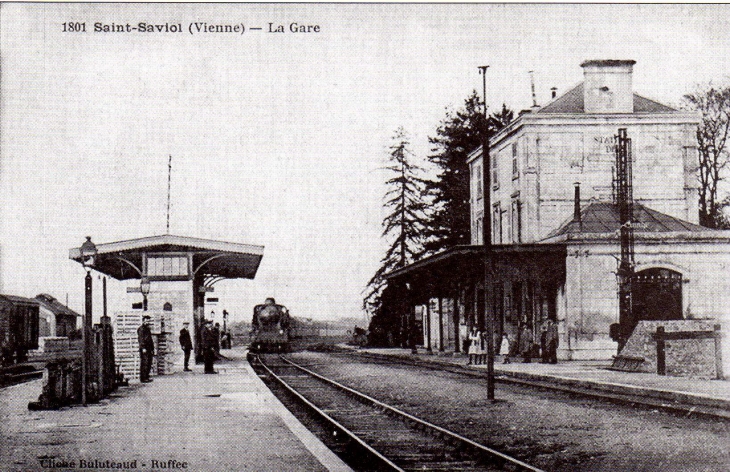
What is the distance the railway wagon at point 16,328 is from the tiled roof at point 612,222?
20.6 m

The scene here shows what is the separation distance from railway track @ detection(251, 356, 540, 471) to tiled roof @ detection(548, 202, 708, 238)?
763 inches

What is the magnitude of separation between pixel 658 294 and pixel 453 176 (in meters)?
31.2

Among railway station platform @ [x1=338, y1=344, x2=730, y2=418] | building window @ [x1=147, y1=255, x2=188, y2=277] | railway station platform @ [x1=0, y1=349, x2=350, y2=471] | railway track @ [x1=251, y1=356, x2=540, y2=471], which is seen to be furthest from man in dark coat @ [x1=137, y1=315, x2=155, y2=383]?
railway station platform @ [x1=338, y1=344, x2=730, y2=418]

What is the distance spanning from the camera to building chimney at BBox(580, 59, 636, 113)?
3950 cm

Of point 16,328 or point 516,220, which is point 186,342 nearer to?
point 16,328

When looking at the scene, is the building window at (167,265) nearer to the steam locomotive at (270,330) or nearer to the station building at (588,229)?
the station building at (588,229)

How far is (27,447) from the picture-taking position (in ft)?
37.0

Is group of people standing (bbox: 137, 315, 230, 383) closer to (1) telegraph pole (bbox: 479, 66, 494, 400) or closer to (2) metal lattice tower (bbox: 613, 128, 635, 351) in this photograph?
(1) telegraph pole (bbox: 479, 66, 494, 400)

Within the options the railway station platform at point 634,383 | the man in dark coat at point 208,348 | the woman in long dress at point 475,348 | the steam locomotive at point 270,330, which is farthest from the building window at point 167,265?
the steam locomotive at point 270,330

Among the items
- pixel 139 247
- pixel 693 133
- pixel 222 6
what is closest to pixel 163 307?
pixel 139 247

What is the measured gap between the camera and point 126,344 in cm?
2562

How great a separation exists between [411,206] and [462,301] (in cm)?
937

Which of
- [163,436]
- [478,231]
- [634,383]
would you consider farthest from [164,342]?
[478,231]

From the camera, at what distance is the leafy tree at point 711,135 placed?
42375 millimetres
